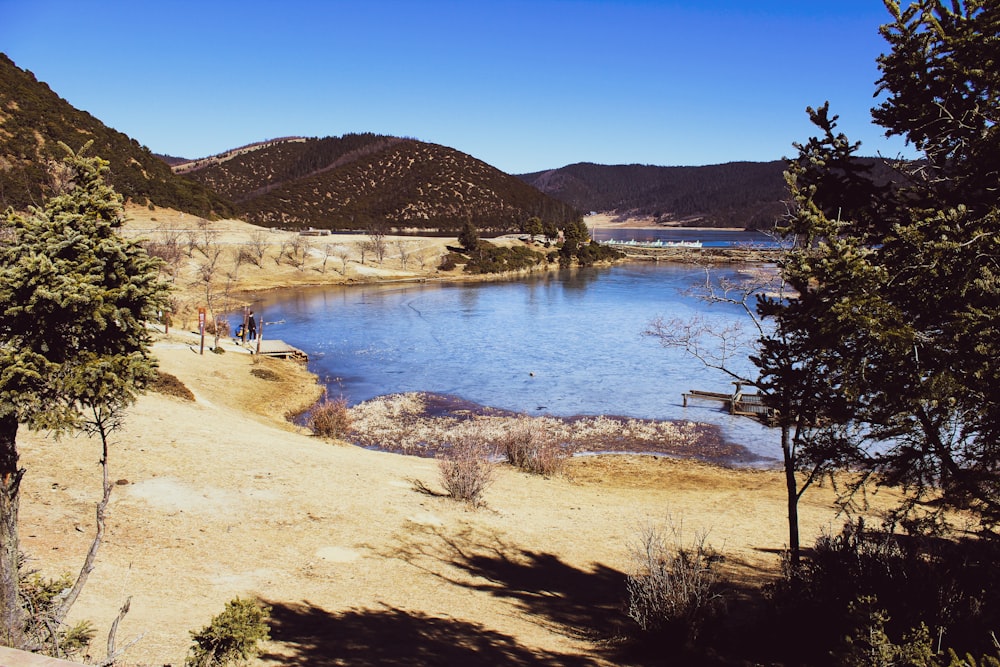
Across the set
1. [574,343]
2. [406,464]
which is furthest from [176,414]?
[574,343]

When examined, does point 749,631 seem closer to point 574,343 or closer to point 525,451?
point 525,451

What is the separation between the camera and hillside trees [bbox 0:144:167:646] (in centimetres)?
536

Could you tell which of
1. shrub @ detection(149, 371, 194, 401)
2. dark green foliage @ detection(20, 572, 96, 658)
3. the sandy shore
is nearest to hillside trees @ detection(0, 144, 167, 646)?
dark green foliage @ detection(20, 572, 96, 658)

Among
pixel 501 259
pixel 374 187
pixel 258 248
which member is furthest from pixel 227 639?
pixel 374 187

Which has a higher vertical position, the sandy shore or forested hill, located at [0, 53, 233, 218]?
forested hill, located at [0, 53, 233, 218]

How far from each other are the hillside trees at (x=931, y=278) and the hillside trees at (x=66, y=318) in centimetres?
599

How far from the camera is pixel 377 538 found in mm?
10758

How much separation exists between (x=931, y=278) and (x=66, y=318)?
738 centimetres

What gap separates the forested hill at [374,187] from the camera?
132m

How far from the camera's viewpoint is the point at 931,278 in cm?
612

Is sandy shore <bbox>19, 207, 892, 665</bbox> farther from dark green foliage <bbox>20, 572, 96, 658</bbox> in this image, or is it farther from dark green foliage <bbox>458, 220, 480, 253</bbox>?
dark green foliage <bbox>458, 220, 480, 253</bbox>

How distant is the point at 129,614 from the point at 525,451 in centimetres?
1069

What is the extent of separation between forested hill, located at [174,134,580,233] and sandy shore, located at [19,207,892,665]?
105743mm

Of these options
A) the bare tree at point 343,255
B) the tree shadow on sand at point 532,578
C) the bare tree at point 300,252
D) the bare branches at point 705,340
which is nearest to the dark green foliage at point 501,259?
the bare tree at point 343,255
